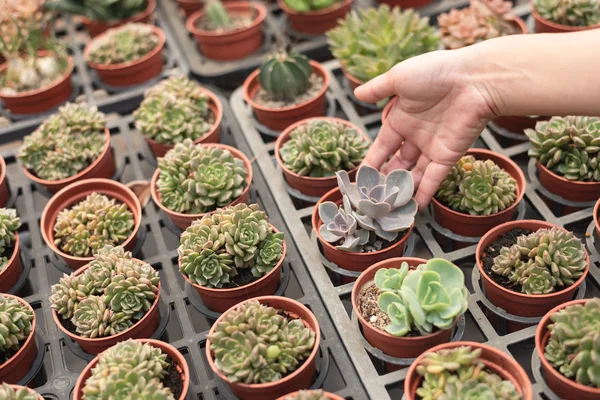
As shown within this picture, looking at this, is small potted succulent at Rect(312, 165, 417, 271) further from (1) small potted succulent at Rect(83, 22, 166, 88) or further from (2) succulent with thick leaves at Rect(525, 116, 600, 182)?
(1) small potted succulent at Rect(83, 22, 166, 88)

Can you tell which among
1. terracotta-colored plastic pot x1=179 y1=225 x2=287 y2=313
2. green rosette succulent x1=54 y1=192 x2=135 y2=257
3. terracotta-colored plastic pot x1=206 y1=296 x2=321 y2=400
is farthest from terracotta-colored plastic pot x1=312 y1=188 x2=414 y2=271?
green rosette succulent x1=54 y1=192 x2=135 y2=257

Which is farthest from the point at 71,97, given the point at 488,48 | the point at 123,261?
the point at 488,48

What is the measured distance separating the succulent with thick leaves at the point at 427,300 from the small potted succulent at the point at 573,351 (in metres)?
0.19

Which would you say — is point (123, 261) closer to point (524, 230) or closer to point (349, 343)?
point (349, 343)

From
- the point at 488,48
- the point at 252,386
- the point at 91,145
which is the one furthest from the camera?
the point at 91,145

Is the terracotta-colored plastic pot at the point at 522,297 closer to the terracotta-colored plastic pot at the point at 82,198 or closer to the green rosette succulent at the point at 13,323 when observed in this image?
the terracotta-colored plastic pot at the point at 82,198

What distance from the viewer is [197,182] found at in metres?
1.77

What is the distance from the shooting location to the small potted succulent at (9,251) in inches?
68.4

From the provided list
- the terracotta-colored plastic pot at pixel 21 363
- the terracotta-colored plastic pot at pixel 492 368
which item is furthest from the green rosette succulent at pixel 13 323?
the terracotta-colored plastic pot at pixel 492 368

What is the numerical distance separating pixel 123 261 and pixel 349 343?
59cm

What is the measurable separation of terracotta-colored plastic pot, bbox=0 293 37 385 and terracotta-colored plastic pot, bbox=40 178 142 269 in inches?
10.7

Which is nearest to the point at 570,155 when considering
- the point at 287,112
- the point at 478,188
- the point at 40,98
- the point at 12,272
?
the point at 478,188

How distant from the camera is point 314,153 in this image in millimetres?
1831

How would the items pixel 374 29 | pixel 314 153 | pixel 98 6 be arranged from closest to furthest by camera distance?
pixel 314 153 < pixel 374 29 < pixel 98 6
